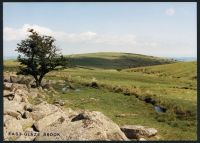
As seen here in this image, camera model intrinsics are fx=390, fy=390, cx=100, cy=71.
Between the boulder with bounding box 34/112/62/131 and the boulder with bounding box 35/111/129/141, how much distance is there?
3295 mm

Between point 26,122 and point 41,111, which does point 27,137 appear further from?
point 41,111

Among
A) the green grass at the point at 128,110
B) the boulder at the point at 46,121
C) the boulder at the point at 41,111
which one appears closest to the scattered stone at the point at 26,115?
the boulder at the point at 41,111

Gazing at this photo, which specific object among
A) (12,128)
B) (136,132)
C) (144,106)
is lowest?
→ (144,106)

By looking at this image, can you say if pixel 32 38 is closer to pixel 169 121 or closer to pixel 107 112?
pixel 107 112

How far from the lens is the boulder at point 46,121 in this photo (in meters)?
32.1

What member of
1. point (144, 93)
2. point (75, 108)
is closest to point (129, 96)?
point (144, 93)

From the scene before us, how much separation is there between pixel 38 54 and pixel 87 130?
40.1m

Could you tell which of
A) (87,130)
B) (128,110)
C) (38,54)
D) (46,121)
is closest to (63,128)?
(87,130)

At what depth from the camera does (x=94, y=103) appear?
4856cm

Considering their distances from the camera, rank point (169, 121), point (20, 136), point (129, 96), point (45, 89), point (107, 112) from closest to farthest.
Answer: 1. point (20, 136)
2. point (169, 121)
3. point (107, 112)
4. point (129, 96)
5. point (45, 89)

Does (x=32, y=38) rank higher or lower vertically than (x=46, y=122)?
higher

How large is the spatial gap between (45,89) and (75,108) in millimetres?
18070

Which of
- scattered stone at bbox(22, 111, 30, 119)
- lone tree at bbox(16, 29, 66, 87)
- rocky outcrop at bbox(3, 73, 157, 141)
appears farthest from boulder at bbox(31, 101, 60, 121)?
lone tree at bbox(16, 29, 66, 87)

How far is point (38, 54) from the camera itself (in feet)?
215
